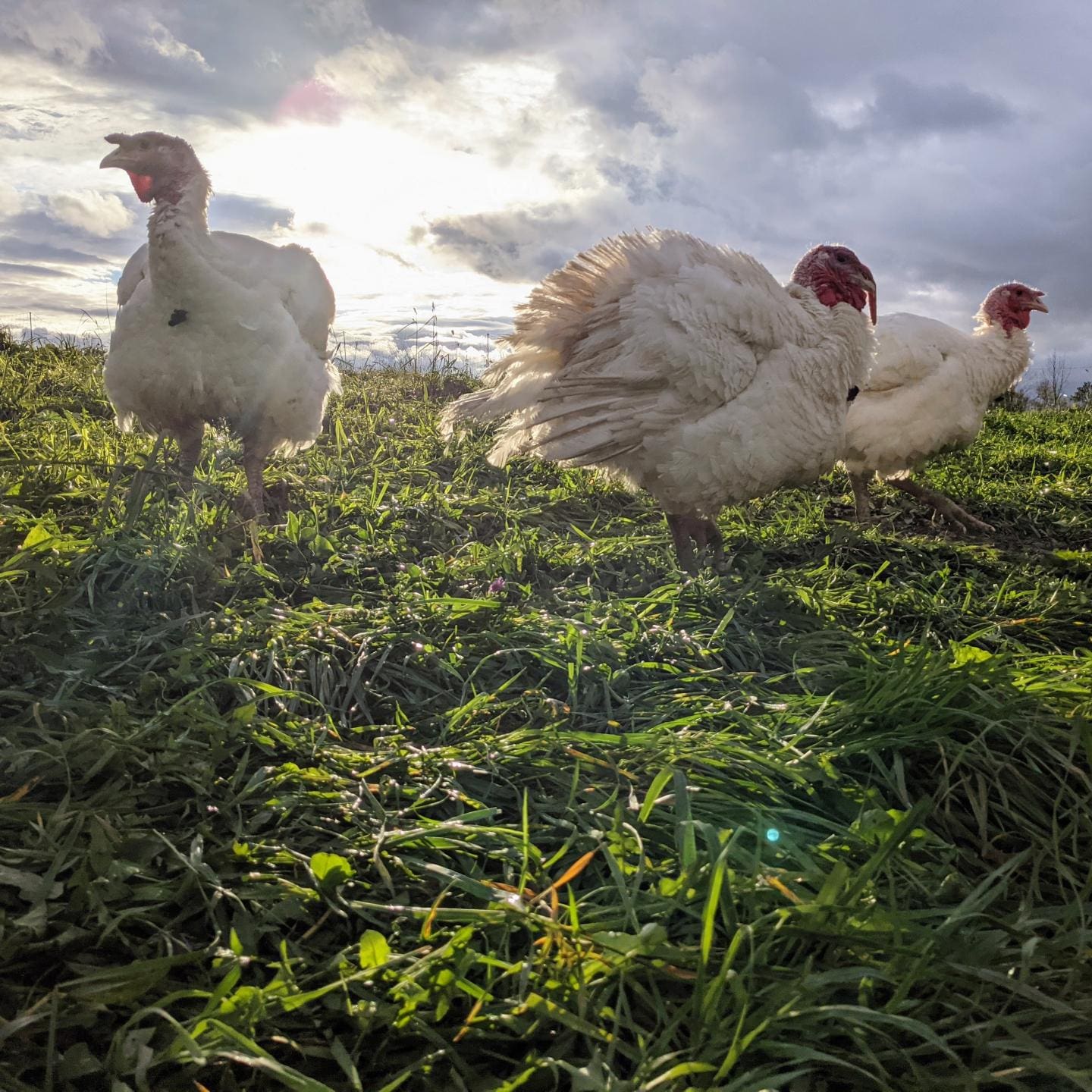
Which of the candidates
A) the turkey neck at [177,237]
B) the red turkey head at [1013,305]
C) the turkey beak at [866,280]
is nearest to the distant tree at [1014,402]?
the red turkey head at [1013,305]

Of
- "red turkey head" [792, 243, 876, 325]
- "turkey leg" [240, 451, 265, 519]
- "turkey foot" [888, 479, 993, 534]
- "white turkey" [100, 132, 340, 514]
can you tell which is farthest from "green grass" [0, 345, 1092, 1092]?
"turkey foot" [888, 479, 993, 534]

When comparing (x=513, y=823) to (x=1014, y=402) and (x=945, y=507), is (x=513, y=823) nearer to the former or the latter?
(x=945, y=507)

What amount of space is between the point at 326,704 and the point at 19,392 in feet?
14.3

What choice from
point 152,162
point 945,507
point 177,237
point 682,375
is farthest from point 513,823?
point 945,507

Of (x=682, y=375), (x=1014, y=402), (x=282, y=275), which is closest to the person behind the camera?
(x=682, y=375)

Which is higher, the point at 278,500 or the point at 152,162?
the point at 152,162

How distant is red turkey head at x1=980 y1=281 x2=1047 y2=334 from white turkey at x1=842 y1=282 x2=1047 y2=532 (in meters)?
0.27

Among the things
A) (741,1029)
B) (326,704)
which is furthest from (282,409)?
(741,1029)

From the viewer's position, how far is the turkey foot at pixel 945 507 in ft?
16.3

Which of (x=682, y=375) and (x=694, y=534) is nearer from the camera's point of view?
(x=682, y=375)

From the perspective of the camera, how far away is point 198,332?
3643mm

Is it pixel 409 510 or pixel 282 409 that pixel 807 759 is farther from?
pixel 282 409

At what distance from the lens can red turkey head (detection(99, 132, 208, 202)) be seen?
3668 mm

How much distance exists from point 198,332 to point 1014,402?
9.23 metres
